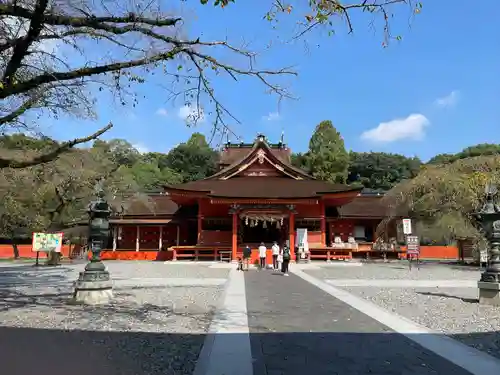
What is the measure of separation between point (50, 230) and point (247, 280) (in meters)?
13.3

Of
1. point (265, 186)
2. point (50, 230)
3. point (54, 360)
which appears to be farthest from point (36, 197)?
point (54, 360)

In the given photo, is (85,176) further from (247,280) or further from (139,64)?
(139,64)

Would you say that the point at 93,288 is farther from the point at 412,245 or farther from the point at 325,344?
the point at 412,245

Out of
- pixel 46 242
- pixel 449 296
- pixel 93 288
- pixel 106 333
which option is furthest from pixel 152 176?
pixel 106 333

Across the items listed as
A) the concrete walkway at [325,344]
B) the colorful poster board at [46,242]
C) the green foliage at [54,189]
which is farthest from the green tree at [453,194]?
the colorful poster board at [46,242]

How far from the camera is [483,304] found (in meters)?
10.4

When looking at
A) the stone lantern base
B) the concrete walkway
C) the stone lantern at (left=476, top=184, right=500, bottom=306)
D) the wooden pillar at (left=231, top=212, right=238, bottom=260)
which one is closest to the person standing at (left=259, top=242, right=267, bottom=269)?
the wooden pillar at (left=231, top=212, right=238, bottom=260)

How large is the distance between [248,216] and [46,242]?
11.4m

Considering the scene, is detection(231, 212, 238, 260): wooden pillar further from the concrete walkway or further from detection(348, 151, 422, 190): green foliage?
detection(348, 151, 422, 190): green foliage

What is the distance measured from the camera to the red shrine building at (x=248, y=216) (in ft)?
84.8

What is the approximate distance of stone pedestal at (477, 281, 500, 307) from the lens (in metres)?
10.2

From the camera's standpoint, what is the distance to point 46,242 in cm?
2188

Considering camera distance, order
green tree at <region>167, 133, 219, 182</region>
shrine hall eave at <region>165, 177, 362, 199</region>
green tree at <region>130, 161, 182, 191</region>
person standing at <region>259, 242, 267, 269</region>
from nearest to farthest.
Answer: person standing at <region>259, 242, 267, 269</region>
shrine hall eave at <region>165, 177, 362, 199</region>
green tree at <region>130, 161, 182, 191</region>
green tree at <region>167, 133, 219, 182</region>

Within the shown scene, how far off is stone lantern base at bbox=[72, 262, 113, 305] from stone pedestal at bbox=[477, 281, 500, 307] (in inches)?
370
